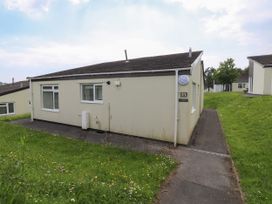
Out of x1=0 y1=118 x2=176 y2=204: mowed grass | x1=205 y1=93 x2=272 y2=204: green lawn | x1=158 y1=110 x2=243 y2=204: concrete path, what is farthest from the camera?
x1=205 y1=93 x2=272 y2=204: green lawn

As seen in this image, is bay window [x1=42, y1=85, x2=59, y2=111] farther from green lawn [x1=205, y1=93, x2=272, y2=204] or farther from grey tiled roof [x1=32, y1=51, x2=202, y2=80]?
green lawn [x1=205, y1=93, x2=272, y2=204]

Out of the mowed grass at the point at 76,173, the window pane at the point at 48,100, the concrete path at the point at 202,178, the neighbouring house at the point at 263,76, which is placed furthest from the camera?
the neighbouring house at the point at 263,76

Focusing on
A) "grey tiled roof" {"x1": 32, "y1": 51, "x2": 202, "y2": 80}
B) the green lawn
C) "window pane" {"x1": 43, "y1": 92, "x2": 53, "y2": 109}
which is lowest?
the green lawn

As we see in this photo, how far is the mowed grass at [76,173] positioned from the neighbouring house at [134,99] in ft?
6.58

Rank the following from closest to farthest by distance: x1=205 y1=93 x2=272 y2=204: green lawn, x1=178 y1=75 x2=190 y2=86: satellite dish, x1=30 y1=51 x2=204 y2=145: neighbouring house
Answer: x1=205 y1=93 x2=272 y2=204: green lawn < x1=178 y1=75 x2=190 y2=86: satellite dish < x1=30 y1=51 x2=204 y2=145: neighbouring house

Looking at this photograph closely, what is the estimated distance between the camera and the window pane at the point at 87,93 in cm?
1093

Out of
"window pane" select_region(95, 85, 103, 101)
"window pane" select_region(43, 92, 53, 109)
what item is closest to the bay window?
"window pane" select_region(43, 92, 53, 109)

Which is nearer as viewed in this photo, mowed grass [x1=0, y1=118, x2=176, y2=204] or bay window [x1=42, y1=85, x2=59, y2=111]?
mowed grass [x1=0, y1=118, x2=176, y2=204]

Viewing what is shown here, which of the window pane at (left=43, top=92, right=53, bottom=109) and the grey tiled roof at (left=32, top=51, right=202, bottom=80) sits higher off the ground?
the grey tiled roof at (left=32, top=51, right=202, bottom=80)

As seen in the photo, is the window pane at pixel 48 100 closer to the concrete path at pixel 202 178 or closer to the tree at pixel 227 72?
the concrete path at pixel 202 178

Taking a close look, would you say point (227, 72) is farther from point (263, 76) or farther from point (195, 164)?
point (195, 164)

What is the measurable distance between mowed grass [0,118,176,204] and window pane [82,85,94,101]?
2892mm

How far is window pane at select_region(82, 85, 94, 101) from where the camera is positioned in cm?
1093

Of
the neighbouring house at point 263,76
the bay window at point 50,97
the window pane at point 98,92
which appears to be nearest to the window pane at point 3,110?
the bay window at point 50,97
